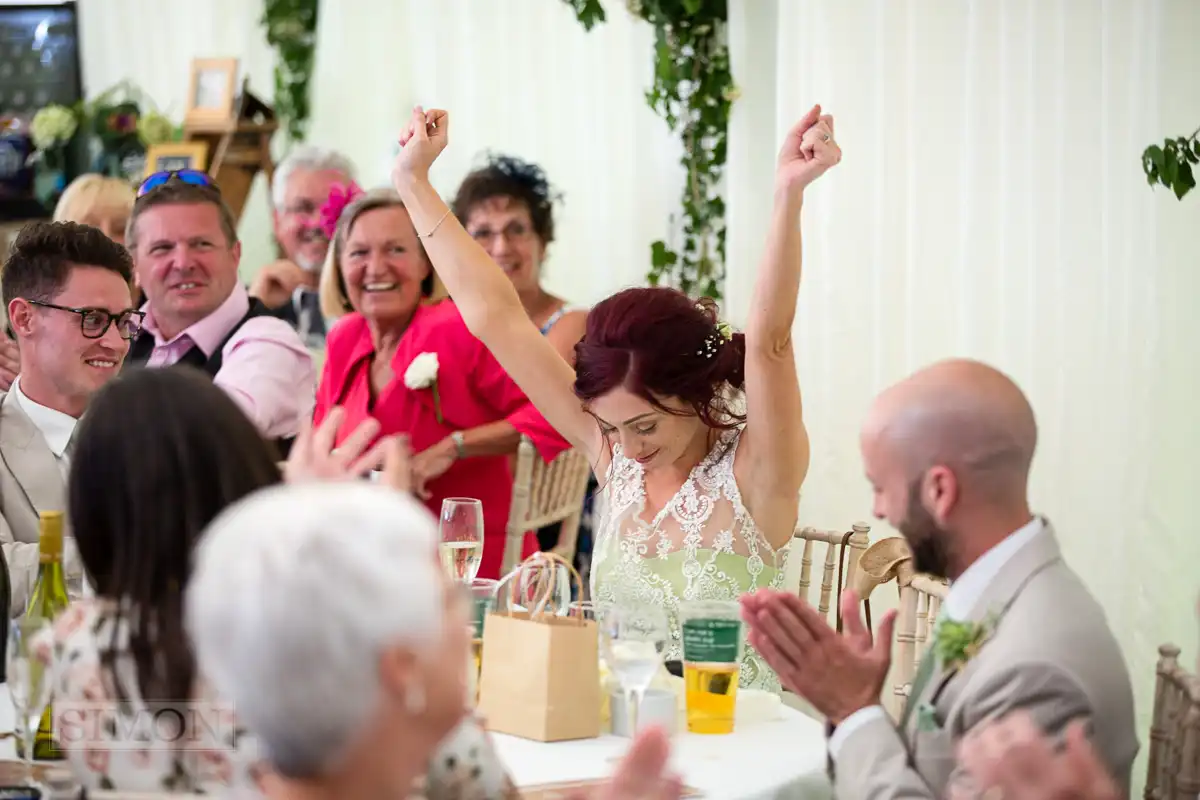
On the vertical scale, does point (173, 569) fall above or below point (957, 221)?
below

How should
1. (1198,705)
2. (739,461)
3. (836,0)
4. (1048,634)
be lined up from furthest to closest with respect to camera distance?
1. (836,0)
2. (739,461)
3. (1198,705)
4. (1048,634)

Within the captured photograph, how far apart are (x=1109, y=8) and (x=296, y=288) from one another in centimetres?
289

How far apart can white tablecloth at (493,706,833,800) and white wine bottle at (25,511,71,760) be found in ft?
1.91

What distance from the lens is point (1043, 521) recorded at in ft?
5.73

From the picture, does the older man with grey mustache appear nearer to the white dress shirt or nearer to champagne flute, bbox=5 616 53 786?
the white dress shirt

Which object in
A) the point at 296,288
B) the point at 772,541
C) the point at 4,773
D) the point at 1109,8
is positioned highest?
the point at 1109,8

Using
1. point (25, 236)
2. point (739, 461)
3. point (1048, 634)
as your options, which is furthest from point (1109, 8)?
point (25, 236)

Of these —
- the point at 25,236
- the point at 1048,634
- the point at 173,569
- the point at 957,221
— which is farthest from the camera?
the point at 957,221

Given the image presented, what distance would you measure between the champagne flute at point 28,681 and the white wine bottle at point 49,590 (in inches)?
0.7

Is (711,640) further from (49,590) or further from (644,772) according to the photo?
(49,590)

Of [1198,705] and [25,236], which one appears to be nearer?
[1198,705]

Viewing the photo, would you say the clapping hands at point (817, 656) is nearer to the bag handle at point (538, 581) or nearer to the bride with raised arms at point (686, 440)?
the bag handle at point (538, 581)

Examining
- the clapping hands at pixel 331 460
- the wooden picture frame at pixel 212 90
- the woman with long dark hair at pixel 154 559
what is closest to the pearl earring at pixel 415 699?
the woman with long dark hair at pixel 154 559

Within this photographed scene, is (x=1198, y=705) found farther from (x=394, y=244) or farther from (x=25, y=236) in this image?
(x=394, y=244)
